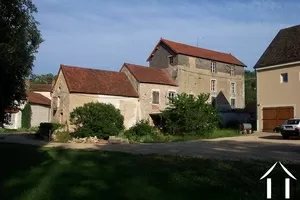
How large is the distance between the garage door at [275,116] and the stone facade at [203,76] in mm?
13046

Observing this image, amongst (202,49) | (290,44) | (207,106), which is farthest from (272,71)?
(202,49)

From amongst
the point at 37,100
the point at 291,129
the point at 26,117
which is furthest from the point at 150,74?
the point at 291,129

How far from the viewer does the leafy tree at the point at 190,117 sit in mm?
35469

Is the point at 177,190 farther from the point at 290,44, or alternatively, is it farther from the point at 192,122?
the point at 290,44

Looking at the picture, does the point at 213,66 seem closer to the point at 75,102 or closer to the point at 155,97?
the point at 155,97

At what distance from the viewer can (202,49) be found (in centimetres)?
5375

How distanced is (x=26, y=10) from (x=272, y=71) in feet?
92.0

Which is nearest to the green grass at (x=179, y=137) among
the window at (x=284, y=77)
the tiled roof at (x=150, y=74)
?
the window at (x=284, y=77)

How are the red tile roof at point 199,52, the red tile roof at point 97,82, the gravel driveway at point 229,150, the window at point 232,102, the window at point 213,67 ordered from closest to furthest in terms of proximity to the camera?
the gravel driveway at point 229,150
the red tile roof at point 97,82
the red tile roof at point 199,52
the window at point 213,67
the window at point 232,102

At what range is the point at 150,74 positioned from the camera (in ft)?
152

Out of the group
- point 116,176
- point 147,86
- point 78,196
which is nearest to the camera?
point 78,196

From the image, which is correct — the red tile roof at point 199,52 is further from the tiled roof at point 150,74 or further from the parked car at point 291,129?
the parked car at point 291,129

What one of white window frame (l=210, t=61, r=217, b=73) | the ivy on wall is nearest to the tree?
white window frame (l=210, t=61, r=217, b=73)

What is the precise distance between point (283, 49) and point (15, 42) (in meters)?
29.6
